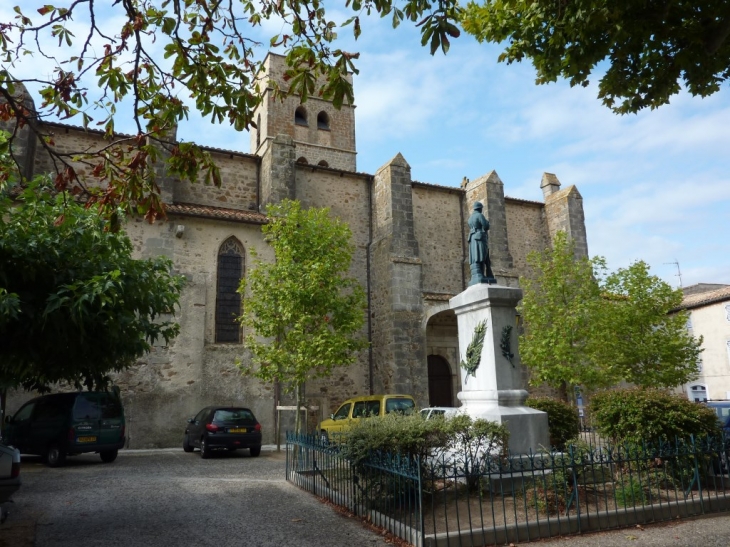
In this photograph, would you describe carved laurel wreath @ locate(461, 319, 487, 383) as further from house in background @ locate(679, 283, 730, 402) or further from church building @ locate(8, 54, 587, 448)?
house in background @ locate(679, 283, 730, 402)

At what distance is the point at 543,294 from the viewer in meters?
18.7

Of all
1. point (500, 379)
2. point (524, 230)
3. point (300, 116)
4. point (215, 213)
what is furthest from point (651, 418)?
point (300, 116)

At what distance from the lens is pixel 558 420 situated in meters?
9.80

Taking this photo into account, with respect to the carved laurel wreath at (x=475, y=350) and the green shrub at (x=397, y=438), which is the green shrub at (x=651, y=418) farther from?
the green shrub at (x=397, y=438)

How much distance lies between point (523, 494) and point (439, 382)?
15019 millimetres

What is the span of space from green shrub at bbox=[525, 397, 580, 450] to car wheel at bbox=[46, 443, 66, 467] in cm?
944

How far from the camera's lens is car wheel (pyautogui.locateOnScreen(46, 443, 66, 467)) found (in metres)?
11.5

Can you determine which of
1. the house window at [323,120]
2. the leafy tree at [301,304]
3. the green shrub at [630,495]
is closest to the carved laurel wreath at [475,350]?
the green shrub at [630,495]

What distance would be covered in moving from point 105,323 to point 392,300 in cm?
1252

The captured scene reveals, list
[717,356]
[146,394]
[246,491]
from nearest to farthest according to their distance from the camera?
1. [246,491]
2. [146,394]
3. [717,356]

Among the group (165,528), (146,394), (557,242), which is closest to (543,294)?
(557,242)

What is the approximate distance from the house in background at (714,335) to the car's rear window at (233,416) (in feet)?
71.6

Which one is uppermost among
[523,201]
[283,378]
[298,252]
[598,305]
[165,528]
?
[523,201]

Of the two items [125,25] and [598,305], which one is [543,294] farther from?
[125,25]
